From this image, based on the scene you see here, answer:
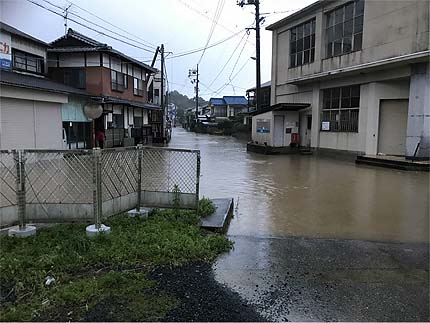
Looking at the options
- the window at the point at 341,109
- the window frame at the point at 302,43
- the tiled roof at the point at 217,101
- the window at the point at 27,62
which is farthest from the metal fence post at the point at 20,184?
the tiled roof at the point at 217,101

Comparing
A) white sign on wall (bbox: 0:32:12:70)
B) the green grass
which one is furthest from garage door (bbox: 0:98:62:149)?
the green grass

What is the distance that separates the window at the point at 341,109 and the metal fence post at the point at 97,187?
15584mm

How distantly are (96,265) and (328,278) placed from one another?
2437 mm

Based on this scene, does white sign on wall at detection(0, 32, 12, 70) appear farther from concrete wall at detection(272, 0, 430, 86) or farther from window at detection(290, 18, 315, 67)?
window at detection(290, 18, 315, 67)

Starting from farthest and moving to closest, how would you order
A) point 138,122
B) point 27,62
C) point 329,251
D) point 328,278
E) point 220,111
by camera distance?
point 220,111 → point 138,122 → point 27,62 → point 329,251 → point 328,278

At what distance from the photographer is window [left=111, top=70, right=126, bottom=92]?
77.3 feet

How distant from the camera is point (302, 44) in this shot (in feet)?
72.9

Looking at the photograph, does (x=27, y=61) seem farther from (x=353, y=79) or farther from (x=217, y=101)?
(x=217, y=101)

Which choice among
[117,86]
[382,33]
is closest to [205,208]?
[382,33]

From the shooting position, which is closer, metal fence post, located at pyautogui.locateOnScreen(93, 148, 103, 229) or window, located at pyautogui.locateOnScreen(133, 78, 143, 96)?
metal fence post, located at pyautogui.locateOnScreen(93, 148, 103, 229)

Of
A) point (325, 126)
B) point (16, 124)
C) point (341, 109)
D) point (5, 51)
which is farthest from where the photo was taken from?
point (325, 126)

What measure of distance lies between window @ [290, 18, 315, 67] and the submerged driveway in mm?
13295

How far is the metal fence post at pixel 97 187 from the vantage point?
173 inches

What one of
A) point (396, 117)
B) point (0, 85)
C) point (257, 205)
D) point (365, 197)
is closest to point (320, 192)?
point (365, 197)
